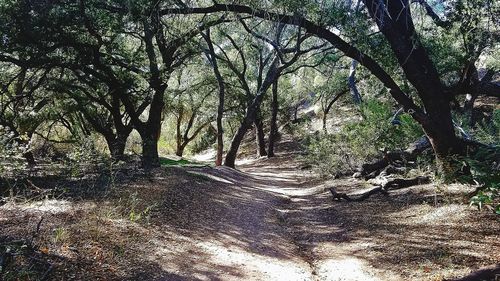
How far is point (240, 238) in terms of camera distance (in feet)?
23.0

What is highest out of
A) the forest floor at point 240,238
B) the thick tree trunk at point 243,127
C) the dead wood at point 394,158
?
the thick tree trunk at point 243,127

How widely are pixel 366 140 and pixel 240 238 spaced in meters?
6.71

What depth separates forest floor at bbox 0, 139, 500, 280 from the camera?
4852 millimetres

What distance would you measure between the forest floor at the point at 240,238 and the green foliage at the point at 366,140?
2.88 metres

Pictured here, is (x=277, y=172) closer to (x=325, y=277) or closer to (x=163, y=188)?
(x=163, y=188)

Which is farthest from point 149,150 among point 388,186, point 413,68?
point 413,68

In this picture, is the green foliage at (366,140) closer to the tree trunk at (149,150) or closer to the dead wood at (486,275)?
the tree trunk at (149,150)

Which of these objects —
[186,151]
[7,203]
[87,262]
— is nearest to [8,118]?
[7,203]

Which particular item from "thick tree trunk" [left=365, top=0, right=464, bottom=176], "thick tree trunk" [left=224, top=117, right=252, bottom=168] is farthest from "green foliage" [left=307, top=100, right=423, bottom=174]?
"thick tree trunk" [left=224, top=117, right=252, bottom=168]

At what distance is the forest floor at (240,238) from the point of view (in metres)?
4.85

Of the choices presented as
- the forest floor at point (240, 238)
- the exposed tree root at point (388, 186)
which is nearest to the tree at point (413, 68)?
the forest floor at point (240, 238)

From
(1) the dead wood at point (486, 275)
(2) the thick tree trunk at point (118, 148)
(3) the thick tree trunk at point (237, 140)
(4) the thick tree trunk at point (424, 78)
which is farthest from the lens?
(3) the thick tree trunk at point (237, 140)

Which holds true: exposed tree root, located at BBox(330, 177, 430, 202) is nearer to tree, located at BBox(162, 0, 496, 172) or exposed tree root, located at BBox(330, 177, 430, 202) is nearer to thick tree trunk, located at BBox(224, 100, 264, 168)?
tree, located at BBox(162, 0, 496, 172)

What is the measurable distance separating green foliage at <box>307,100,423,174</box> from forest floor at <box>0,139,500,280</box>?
2879 millimetres
